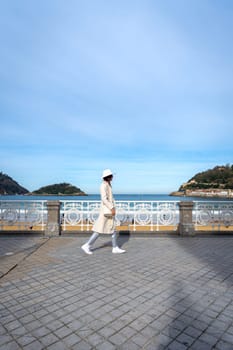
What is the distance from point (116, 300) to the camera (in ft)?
10.1

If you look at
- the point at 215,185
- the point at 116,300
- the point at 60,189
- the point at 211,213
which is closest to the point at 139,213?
the point at 211,213

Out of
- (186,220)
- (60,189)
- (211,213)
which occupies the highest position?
(60,189)

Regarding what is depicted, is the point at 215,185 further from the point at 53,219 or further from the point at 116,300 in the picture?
the point at 116,300

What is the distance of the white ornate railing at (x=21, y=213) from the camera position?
8008 mm

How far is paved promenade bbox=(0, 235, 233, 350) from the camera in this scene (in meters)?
2.24

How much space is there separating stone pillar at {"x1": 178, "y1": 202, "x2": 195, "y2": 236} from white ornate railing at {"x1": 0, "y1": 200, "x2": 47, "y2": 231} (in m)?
5.20

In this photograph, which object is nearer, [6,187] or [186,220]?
[186,220]

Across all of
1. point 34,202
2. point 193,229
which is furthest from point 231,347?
point 34,202

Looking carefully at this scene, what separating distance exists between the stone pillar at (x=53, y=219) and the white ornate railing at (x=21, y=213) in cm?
49

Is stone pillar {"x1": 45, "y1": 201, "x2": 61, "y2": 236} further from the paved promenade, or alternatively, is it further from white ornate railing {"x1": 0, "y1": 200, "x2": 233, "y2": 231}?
the paved promenade

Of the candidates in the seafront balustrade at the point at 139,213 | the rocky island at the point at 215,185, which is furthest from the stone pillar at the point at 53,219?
the rocky island at the point at 215,185

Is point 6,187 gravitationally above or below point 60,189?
above

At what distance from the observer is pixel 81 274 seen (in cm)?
411

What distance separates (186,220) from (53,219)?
490 centimetres
